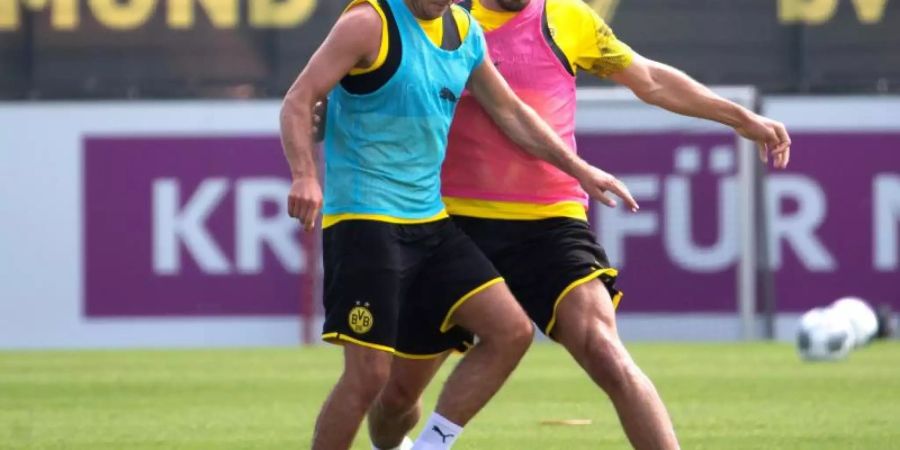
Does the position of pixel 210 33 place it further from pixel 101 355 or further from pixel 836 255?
pixel 836 255

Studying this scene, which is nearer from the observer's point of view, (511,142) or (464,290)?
(464,290)

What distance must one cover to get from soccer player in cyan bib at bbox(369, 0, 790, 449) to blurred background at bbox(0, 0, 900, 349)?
29.6ft

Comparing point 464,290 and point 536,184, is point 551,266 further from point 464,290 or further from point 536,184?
point 464,290

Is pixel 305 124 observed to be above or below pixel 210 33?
above

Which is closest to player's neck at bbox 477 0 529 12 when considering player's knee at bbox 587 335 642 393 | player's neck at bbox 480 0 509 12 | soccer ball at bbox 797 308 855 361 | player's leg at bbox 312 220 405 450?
player's neck at bbox 480 0 509 12

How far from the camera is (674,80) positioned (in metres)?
8.35

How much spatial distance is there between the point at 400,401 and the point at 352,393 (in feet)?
2.91

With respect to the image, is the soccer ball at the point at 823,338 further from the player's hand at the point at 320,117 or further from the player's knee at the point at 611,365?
the player's hand at the point at 320,117

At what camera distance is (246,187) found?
1766 centimetres

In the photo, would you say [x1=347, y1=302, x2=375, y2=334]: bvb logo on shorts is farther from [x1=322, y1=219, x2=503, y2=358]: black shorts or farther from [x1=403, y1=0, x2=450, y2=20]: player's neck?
[x1=403, y1=0, x2=450, y2=20]: player's neck

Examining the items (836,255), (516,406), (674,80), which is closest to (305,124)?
(674,80)

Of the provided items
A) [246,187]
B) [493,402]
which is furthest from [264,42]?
[493,402]

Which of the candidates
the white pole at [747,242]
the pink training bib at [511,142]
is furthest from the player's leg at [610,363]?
the white pole at [747,242]

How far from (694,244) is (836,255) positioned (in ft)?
3.78
